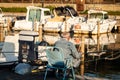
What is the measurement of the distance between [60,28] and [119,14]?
12.0 metres

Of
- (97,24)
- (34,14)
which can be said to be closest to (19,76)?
(97,24)

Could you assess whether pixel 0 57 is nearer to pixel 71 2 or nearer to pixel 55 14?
pixel 55 14

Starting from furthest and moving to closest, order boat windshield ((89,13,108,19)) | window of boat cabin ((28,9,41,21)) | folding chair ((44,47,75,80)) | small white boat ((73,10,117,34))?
1. boat windshield ((89,13,108,19))
2. window of boat cabin ((28,9,41,21))
3. small white boat ((73,10,117,34))
4. folding chair ((44,47,75,80))

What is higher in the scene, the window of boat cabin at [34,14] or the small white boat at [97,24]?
the window of boat cabin at [34,14]

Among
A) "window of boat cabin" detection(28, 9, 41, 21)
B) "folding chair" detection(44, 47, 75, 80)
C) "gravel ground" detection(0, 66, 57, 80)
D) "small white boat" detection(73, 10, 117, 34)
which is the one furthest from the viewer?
"window of boat cabin" detection(28, 9, 41, 21)

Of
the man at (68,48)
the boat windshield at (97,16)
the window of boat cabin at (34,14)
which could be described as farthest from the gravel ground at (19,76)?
the boat windshield at (97,16)

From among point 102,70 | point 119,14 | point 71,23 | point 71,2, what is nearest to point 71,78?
point 102,70

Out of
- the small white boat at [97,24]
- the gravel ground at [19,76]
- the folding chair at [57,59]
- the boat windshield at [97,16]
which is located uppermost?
the boat windshield at [97,16]

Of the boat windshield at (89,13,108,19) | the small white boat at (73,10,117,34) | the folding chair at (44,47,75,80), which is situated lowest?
the folding chair at (44,47,75,80)

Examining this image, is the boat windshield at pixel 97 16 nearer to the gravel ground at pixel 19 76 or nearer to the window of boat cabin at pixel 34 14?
the window of boat cabin at pixel 34 14

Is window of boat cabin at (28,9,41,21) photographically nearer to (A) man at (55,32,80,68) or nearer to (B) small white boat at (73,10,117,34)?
(B) small white boat at (73,10,117,34)

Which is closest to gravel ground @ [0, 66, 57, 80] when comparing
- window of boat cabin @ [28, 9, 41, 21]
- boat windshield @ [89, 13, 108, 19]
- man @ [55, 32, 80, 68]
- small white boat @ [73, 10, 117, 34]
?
man @ [55, 32, 80, 68]

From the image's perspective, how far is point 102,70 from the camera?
70.0ft

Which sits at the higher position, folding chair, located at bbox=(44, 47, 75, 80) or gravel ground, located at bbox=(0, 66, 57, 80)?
folding chair, located at bbox=(44, 47, 75, 80)
